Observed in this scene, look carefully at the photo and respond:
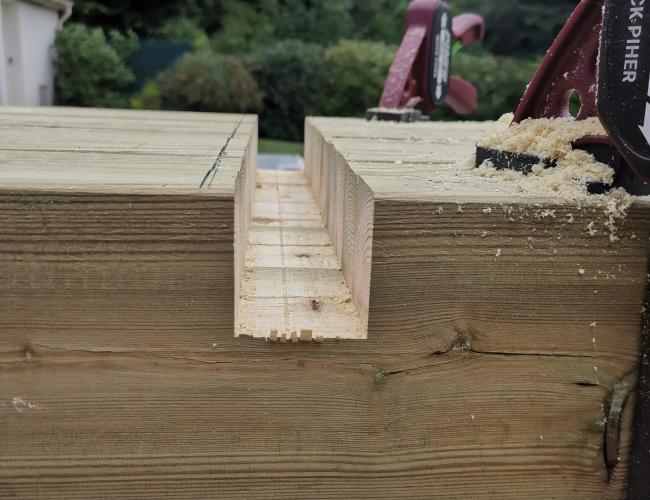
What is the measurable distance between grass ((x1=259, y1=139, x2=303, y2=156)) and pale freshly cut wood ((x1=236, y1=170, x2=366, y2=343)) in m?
11.1

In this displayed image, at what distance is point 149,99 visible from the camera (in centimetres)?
A: 1452

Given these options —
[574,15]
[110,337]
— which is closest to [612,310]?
[574,15]

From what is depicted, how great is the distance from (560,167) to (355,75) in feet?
48.0

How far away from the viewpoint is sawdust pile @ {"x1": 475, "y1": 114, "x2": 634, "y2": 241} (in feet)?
3.51

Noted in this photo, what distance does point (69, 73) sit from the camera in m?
13.7

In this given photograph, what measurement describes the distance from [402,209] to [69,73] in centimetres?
1418

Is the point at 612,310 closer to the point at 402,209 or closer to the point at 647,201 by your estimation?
the point at 647,201

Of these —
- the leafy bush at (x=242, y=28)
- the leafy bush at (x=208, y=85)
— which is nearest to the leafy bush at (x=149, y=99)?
the leafy bush at (x=208, y=85)

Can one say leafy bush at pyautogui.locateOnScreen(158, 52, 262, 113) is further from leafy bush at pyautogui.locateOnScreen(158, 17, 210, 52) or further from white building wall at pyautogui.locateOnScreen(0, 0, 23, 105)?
white building wall at pyautogui.locateOnScreen(0, 0, 23, 105)

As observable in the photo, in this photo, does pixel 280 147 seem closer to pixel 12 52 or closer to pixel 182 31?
pixel 12 52

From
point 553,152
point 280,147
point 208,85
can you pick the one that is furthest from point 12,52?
point 553,152

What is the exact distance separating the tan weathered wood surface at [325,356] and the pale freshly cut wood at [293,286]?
0.05 metres

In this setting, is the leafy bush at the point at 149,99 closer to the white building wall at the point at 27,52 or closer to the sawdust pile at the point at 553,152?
the white building wall at the point at 27,52

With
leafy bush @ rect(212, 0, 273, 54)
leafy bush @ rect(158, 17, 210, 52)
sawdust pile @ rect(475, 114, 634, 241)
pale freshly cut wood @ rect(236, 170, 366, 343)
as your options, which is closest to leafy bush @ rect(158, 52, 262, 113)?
leafy bush @ rect(158, 17, 210, 52)
